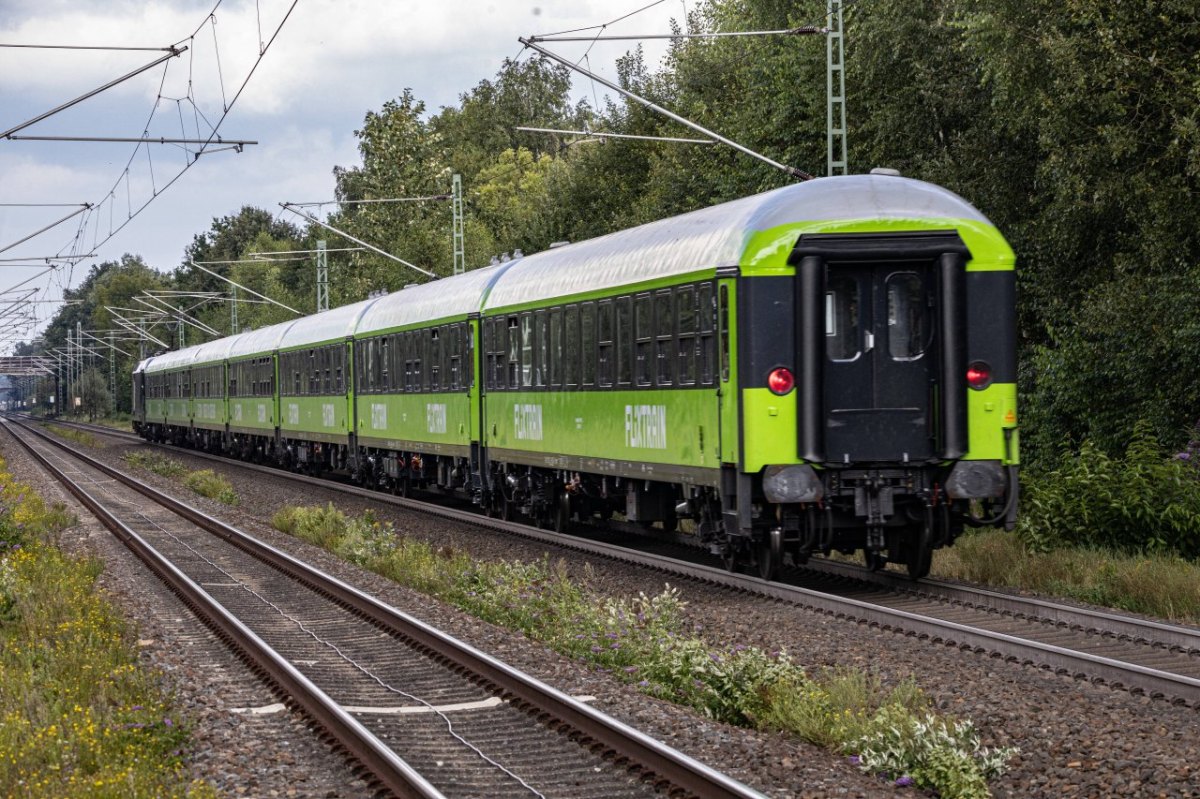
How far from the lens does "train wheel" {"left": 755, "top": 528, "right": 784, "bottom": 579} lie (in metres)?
14.2

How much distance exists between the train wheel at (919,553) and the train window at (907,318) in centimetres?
172

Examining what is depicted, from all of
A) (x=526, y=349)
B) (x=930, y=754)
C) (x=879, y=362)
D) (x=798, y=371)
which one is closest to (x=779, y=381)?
(x=798, y=371)

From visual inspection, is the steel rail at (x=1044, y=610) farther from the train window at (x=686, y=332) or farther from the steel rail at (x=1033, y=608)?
the train window at (x=686, y=332)

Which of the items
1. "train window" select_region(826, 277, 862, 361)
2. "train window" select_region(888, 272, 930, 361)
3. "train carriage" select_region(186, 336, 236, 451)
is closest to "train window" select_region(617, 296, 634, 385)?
"train window" select_region(826, 277, 862, 361)

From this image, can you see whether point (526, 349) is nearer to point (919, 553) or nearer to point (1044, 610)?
point (919, 553)

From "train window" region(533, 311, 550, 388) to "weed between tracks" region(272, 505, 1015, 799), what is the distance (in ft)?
14.5

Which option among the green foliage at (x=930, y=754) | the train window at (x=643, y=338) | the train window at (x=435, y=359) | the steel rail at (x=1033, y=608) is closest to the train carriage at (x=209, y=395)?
the train window at (x=435, y=359)

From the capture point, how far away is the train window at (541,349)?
66.2 ft

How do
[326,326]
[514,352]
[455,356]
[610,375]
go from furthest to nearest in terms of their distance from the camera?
[326,326], [455,356], [514,352], [610,375]

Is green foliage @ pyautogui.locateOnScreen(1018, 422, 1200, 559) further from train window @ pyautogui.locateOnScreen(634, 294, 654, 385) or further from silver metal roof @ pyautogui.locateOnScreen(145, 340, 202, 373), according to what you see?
silver metal roof @ pyautogui.locateOnScreen(145, 340, 202, 373)

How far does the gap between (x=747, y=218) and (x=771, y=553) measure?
10.6 feet

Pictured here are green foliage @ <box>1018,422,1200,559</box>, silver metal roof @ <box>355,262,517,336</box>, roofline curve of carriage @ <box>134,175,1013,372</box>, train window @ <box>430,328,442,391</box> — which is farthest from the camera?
train window @ <box>430,328,442,391</box>

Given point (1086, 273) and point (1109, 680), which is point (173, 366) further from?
point (1109, 680)

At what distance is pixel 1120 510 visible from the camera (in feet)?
54.6
